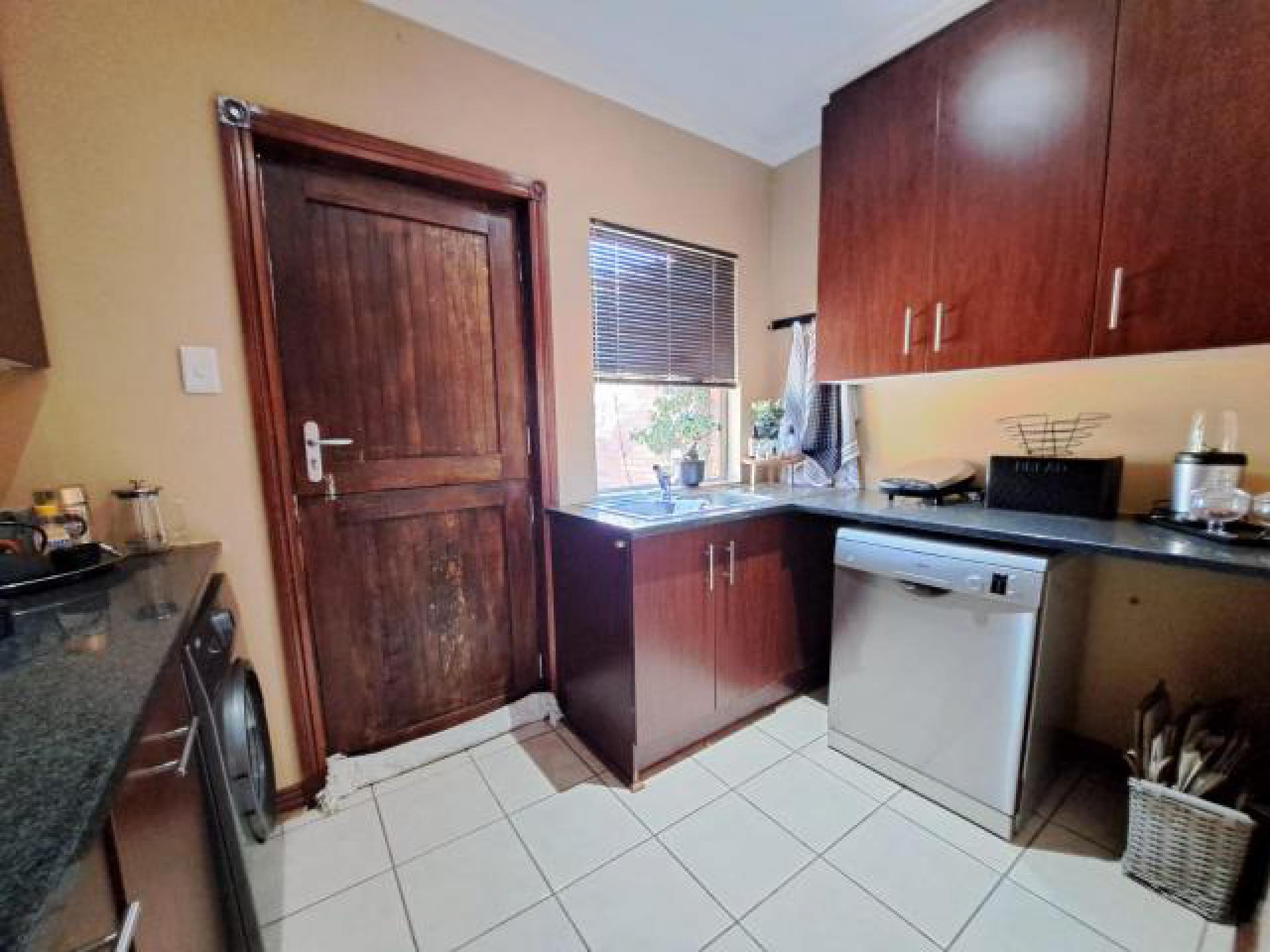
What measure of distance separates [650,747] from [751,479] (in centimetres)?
134

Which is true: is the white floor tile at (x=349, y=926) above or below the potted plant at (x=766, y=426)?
below

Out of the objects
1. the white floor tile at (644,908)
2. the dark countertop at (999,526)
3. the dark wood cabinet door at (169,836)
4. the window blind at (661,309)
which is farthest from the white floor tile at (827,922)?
the window blind at (661,309)

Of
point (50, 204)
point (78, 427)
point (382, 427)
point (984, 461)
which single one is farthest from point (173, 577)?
point (984, 461)

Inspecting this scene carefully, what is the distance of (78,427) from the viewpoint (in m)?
1.26

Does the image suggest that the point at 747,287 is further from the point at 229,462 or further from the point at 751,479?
the point at 229,462

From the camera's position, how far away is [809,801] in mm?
→ 1589

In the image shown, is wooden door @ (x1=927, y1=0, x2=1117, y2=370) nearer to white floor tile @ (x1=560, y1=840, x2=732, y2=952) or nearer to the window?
the window

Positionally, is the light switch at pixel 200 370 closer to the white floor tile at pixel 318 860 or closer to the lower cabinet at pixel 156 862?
the lower cabinet at pixel 156 862

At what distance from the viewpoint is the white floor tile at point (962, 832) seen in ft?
4.52

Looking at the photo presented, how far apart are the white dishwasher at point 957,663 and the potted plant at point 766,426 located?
0.83 meters

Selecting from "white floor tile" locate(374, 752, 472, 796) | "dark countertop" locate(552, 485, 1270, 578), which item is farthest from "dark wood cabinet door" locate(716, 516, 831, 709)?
"white floor tile" locate(374, 752, 472, 796)

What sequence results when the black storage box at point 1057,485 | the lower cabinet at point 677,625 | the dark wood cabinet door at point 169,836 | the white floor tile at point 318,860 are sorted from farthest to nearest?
the lower cabinet at point 677,625 → the black storage box at point 1057,485 → the white floor tile at point 318,860 → the dark wood cabinet door at point 169,836

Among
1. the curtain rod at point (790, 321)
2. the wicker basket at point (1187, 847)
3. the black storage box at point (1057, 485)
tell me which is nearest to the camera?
the wicker basket at point (1187, 847)

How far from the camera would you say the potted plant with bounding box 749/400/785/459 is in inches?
96.9
